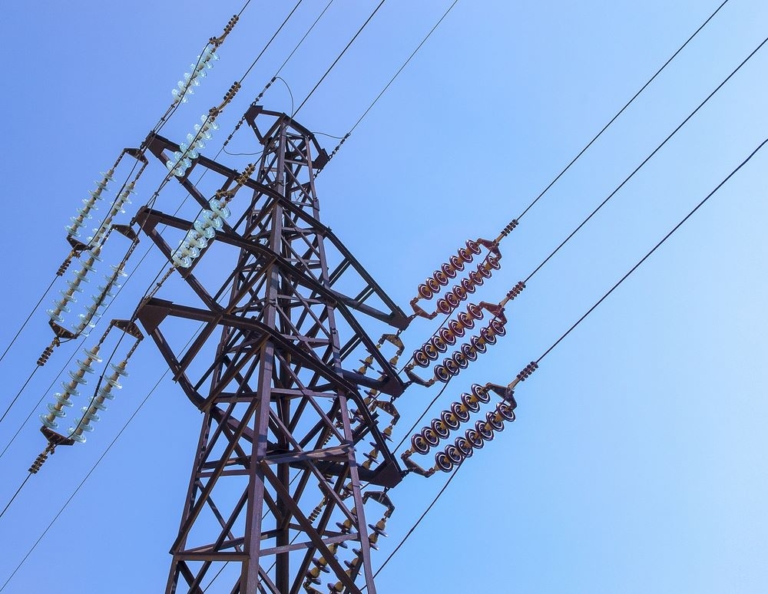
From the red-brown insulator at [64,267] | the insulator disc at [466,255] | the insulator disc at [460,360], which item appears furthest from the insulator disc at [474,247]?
the red-brown insulator at [64,267]

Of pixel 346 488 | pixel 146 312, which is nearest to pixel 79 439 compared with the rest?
pixel 146 312

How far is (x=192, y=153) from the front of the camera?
43.4 ft

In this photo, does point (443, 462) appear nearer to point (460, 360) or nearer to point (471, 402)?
point (471, 402)

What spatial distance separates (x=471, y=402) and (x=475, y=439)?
2.50 ft

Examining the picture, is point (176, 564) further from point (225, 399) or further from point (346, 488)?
point (346, 488)

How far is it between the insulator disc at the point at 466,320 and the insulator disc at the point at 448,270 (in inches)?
50.4

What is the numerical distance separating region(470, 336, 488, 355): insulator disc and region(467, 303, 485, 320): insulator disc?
636mm

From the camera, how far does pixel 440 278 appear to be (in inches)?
654

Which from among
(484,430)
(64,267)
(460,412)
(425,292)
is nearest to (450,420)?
(460,412)

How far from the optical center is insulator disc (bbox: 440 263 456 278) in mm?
16672

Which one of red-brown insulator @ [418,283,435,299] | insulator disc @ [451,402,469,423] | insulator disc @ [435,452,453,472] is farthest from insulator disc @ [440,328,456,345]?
insulator disc @ [435,452,453,472]

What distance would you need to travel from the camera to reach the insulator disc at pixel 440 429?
46.2ft

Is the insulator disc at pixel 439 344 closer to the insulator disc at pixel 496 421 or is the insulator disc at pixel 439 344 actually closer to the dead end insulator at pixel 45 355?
the insulator disc at pixel 496 421

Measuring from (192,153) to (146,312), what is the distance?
3578mm
